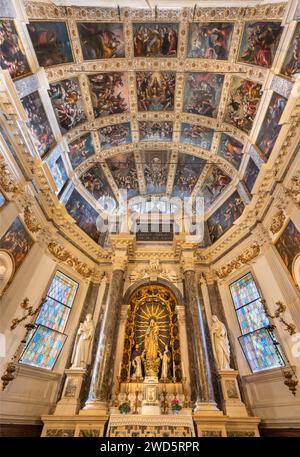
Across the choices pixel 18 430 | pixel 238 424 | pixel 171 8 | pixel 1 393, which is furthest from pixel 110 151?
pixel 238 424

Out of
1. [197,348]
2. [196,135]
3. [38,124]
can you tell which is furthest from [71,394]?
[196,135]

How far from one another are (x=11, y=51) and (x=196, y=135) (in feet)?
27.2

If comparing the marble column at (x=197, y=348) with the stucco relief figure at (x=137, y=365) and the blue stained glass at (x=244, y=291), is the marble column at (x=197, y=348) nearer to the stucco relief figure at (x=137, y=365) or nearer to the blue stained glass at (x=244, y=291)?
the blue stained glass at (x=244, y=291)

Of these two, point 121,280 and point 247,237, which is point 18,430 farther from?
point 247,237

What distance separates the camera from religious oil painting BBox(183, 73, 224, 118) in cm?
941

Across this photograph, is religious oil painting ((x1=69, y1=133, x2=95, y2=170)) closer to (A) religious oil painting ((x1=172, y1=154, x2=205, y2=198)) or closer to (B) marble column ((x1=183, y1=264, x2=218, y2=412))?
(A) religious oil painting ((x1=172, y1=154, x2=205, y2=198))

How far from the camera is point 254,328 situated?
831cm

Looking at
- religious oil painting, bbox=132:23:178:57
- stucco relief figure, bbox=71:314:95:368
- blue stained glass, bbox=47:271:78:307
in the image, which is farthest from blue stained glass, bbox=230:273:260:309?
religious oil painting, bbox=132:23:178:57

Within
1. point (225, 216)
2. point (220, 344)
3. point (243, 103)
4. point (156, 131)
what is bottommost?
point (220, 344)

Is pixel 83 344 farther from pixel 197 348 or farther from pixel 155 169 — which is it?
pixel 155 169

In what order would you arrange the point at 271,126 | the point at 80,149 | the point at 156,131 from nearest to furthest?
1. the point at 271,126
2. the point at 80,149
3. the point at 156,131

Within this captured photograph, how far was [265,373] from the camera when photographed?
7.33 metres

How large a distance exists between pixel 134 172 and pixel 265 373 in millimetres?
11475

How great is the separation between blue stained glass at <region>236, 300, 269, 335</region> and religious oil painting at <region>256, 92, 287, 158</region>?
5.96 metres
